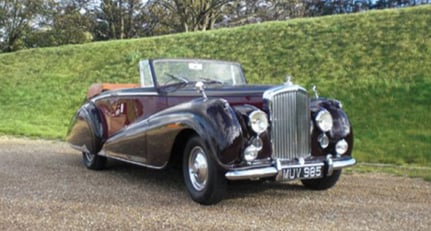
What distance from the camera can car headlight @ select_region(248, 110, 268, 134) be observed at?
5199 millimetres

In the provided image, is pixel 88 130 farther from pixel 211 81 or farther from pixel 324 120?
pixel 324 120

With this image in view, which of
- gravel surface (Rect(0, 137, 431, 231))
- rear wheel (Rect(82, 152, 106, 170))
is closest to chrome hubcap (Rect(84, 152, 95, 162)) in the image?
rear wheel (Rect(82, 152, 106, 170))

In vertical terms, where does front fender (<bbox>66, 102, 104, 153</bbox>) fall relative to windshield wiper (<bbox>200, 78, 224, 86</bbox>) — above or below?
below

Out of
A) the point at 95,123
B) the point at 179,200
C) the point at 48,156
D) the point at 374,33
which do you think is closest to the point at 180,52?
the point at 374,33

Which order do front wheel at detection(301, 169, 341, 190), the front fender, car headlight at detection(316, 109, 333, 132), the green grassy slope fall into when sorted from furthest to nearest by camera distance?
the green grassy slope < the front fender < front wheel at detection(301, 169, 341, 190) < car headlight at detection(316, 109, 333, 132)

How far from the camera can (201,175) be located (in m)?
5.43

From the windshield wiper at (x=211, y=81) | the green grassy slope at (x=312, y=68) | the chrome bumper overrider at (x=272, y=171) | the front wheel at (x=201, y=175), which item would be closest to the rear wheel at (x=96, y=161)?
the windshield wiper at (x=211, y=81)

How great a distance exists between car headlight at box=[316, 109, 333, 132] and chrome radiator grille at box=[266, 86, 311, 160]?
0.19 meters

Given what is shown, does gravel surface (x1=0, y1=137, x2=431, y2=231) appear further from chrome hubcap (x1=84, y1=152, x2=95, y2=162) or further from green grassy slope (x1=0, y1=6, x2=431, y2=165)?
green grassy slope (x1=0, y1=6, x2=431, y2=165)

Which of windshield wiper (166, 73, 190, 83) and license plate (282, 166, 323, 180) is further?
windshield wiper (166, 73, 190, 83)

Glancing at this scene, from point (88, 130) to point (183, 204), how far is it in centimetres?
307

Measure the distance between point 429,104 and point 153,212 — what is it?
379 inches

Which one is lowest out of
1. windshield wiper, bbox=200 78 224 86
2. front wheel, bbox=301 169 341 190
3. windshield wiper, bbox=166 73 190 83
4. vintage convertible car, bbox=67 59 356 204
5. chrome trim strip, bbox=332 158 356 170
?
front wheel, bbox=301 169 341 190

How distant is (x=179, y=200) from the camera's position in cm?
558
